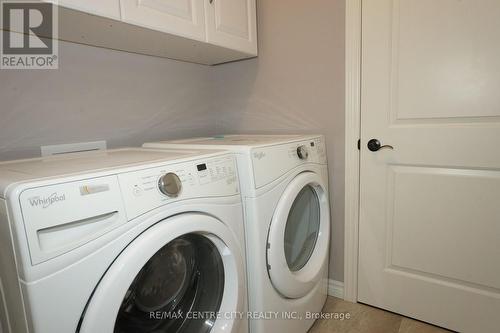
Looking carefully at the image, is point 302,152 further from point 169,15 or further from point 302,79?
point 169,15

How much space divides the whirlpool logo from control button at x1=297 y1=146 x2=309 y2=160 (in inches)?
35.4

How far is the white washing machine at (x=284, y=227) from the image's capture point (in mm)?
1027

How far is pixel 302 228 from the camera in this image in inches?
56.6

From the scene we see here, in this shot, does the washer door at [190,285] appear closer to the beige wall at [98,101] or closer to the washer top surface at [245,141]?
the washer top surface at [245,141]

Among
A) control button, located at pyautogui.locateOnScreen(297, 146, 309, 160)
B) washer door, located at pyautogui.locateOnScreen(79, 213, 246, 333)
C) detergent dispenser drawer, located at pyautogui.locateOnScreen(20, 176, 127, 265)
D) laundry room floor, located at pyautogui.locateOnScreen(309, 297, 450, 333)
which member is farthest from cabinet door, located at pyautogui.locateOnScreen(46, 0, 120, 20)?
laundry room floor, located at pyautogui.locateOnScreen(309, 297, 450, 333)

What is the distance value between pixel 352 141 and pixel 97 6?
1.23 meters

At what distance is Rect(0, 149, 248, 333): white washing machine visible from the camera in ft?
1.85

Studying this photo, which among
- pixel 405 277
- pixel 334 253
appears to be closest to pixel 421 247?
pixel 405 277

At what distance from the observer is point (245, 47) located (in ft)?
5.34

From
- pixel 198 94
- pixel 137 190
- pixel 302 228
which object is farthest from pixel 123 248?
pixel 198 94

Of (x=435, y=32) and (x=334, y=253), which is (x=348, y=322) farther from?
(x=435, y=32)

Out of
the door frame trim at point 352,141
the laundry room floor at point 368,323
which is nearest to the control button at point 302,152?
the door frame trim at point 352,141

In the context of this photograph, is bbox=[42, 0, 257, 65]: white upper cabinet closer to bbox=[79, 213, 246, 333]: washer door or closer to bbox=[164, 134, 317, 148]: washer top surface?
bbox=[164, 134, 317, 148]: washer top surface

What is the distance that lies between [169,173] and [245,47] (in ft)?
3.59
